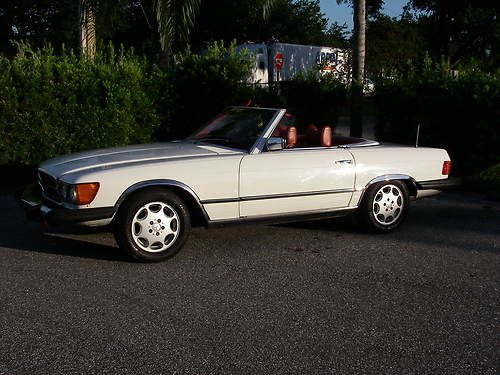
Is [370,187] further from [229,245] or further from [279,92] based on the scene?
[279,92]

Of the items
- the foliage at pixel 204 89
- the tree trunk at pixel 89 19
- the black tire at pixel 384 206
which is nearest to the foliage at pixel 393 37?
the tree trunk at pixel 89 19

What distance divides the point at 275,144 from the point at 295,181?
40 cm

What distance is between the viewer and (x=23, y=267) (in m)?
5.64

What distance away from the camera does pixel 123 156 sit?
610 centimetres

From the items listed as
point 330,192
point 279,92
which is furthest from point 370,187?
point 279,92

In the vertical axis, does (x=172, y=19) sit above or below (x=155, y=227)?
above

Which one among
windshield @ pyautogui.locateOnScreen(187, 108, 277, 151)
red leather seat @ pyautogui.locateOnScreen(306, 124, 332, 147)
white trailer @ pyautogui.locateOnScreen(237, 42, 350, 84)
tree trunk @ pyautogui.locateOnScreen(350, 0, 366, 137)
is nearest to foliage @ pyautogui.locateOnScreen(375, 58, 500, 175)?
tree trunk @ pyautogui.locateOnScreen(350, 0, 366, 137)

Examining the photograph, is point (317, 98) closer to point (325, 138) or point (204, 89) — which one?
point (204, 89)

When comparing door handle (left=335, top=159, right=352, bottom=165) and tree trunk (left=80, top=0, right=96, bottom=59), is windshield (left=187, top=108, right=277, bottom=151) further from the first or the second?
tree trunk (left=80, top=0, right=96, bottom=59)

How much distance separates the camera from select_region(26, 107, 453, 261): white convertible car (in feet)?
18.4

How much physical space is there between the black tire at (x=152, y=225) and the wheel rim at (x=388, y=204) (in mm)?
2126

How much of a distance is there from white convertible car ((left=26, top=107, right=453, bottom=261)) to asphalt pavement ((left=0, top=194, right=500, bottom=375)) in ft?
1.09

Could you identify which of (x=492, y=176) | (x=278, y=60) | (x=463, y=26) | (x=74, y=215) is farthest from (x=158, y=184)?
(x=463, y=26)

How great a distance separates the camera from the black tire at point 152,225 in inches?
221
